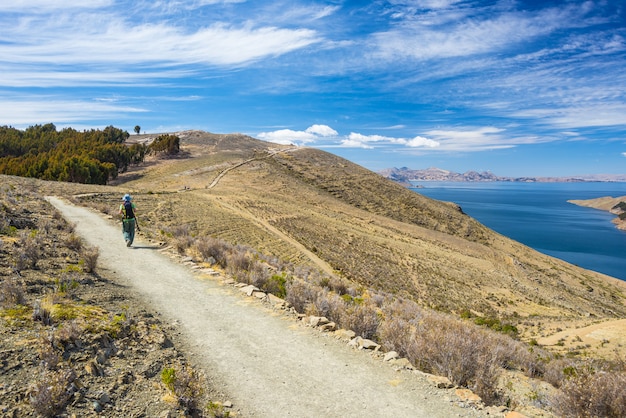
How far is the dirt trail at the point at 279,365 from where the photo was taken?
5078 millimetres

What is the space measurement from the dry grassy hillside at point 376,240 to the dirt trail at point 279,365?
377 inches

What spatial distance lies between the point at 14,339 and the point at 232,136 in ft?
380

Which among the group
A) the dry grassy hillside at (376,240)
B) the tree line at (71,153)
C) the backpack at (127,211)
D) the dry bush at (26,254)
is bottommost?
the dry grassy hillside at (376,240)

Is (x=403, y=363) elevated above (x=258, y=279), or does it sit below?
below

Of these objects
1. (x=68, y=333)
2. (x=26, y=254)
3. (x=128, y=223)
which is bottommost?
(x=68, y=333)

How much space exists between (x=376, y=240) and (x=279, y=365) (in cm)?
3333

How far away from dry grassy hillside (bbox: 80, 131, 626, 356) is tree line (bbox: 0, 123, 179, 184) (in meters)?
4.57

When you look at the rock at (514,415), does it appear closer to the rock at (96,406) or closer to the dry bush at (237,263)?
the rock at (96,406)

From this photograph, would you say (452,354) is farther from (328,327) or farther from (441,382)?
(328,327)

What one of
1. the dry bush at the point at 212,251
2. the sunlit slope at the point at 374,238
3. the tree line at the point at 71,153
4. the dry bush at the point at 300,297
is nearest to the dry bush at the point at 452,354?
the dry bush at the point at 300,297

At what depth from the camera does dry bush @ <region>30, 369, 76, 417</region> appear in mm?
3818

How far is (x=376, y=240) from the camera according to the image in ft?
127

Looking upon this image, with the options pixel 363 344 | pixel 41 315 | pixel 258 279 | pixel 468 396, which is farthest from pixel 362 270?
pixel 41 315

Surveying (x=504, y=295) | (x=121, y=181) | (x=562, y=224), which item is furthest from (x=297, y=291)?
(x=562, y=224)
